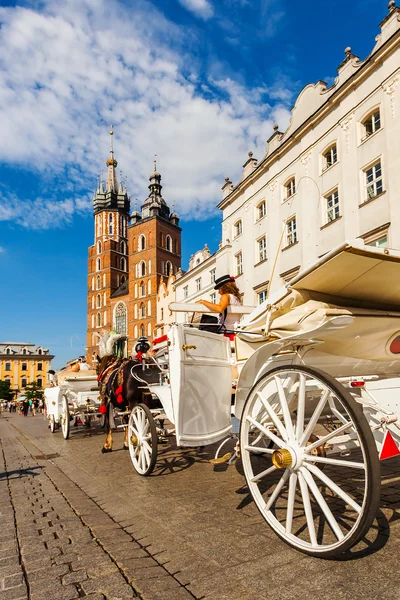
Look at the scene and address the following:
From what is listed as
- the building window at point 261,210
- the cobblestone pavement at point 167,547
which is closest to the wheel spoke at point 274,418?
the cobblestone pavement at point 167,547

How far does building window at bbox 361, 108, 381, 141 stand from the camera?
15459 millimetres

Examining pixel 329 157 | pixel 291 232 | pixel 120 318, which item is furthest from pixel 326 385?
pixel 120 318

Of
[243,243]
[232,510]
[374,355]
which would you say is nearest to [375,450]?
[374,355]

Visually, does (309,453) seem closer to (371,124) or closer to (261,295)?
(371,124)

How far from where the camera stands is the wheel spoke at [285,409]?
266cm

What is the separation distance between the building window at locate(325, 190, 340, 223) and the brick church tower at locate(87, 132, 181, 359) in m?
37.0

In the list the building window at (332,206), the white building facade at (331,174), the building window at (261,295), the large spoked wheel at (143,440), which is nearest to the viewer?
the large spoked wheel at (143,440)

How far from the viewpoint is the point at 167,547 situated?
284 cm

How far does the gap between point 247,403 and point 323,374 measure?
0.70 metres

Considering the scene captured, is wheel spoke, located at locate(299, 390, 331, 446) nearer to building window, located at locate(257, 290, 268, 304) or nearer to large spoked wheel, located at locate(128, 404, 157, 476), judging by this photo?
large spoked wheel, located at locate(128, 404, 157, 476)

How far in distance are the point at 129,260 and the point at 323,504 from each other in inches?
2482

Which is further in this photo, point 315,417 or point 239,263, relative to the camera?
point 239,263

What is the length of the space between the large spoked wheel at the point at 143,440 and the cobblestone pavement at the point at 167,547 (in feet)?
0.72

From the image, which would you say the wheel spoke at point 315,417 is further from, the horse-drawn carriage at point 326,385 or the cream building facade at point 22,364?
the cream building facade at point 22,364
